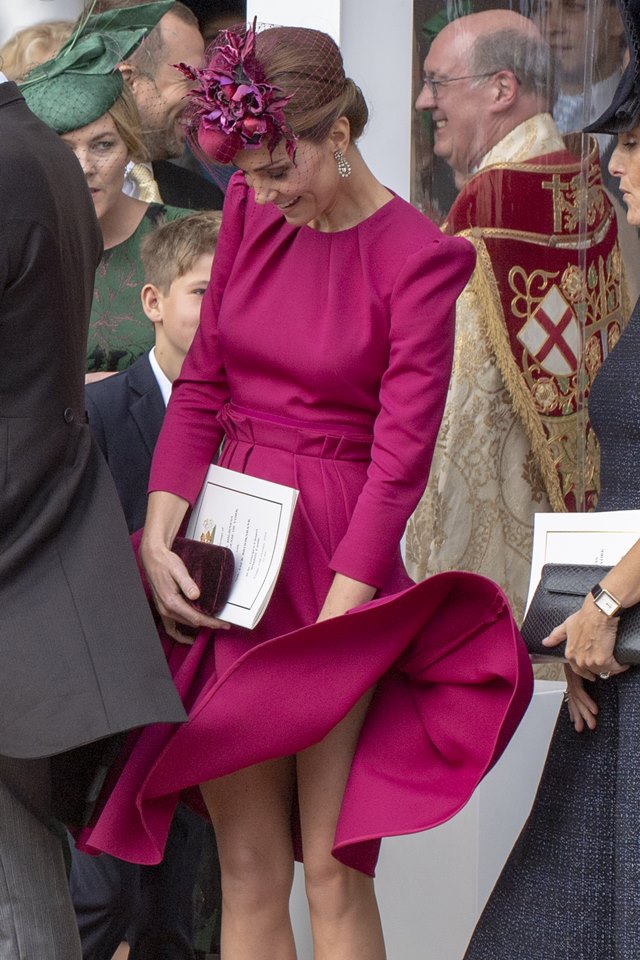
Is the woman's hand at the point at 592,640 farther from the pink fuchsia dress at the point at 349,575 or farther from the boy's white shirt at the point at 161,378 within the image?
the boy's white shirt at the point at 161,378

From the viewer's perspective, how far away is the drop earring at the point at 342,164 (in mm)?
2299

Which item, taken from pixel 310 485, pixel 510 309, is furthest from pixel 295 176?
pixel 510 309

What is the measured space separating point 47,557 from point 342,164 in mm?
768

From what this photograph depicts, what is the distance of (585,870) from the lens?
7.34 ft

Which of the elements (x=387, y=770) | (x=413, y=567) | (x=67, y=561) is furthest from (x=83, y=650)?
(x=413, y=567)

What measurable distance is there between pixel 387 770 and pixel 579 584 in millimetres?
406

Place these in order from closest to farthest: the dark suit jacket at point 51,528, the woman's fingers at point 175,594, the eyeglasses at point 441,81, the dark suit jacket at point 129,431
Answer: the dark suit jacket at point 51,528 → the woman's fingers at point 175,594 → the dark suit jacket at point 129,431 → the eyeglasses at point 441,81

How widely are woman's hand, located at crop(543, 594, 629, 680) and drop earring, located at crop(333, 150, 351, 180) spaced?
2.46ft

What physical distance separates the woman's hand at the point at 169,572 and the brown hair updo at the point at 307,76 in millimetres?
630

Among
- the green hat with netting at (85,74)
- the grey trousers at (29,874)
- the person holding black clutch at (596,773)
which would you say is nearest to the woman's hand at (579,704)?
A: the person holding black clutch at (596,773)

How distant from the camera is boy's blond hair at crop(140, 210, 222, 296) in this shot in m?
3.00

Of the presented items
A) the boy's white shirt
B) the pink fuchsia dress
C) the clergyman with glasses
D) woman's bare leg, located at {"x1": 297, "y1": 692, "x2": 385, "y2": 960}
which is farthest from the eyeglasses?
woman's bare leg, located at {"x1": 297, "y1": 692, "x2": 385, "y2": 960}

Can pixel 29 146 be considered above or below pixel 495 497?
above

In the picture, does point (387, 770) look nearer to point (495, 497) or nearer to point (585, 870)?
point (585, 870)
